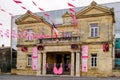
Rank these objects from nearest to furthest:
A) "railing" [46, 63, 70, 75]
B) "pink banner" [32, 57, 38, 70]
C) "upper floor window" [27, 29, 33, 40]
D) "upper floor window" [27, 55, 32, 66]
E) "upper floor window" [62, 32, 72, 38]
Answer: "railing" [46, 63, 70, 75], "pink banner" [32, 57, 38, 70], "upper floor window" [62, 32, 72, 38], "upper floor window" [27, 55, 32, 66], "upper floor window" [27, 29, 33, 40]

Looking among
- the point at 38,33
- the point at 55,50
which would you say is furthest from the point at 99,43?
the point at 38,33

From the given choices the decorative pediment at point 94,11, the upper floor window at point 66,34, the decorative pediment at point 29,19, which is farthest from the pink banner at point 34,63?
the decorative pediment at point 94,11

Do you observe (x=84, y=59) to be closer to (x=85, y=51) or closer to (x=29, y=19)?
(x=85, y=51)

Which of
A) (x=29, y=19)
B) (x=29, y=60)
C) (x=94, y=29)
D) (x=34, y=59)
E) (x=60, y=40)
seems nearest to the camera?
(x=94, y=29)

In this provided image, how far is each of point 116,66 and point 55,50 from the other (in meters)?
7.71

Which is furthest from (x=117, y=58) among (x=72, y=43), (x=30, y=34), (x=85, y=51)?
(x=30, y=34)

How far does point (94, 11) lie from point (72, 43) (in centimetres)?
464

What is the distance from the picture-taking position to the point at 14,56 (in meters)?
44.5

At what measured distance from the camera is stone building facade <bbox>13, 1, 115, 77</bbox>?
35000 mm

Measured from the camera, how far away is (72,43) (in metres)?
36.1

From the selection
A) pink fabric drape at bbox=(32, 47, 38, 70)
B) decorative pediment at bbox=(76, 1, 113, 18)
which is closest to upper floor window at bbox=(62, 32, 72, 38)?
decorative pediment at bbox=(76, 1, 113, 18)

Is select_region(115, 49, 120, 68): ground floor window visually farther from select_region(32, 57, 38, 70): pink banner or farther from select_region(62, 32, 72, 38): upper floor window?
select_region(32, 57, 38, 70): pink banner

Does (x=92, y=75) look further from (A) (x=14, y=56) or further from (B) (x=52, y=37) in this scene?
(A) (x=14, y=56)

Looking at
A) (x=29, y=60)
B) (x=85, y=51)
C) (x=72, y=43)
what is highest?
(x=72, y=43)
